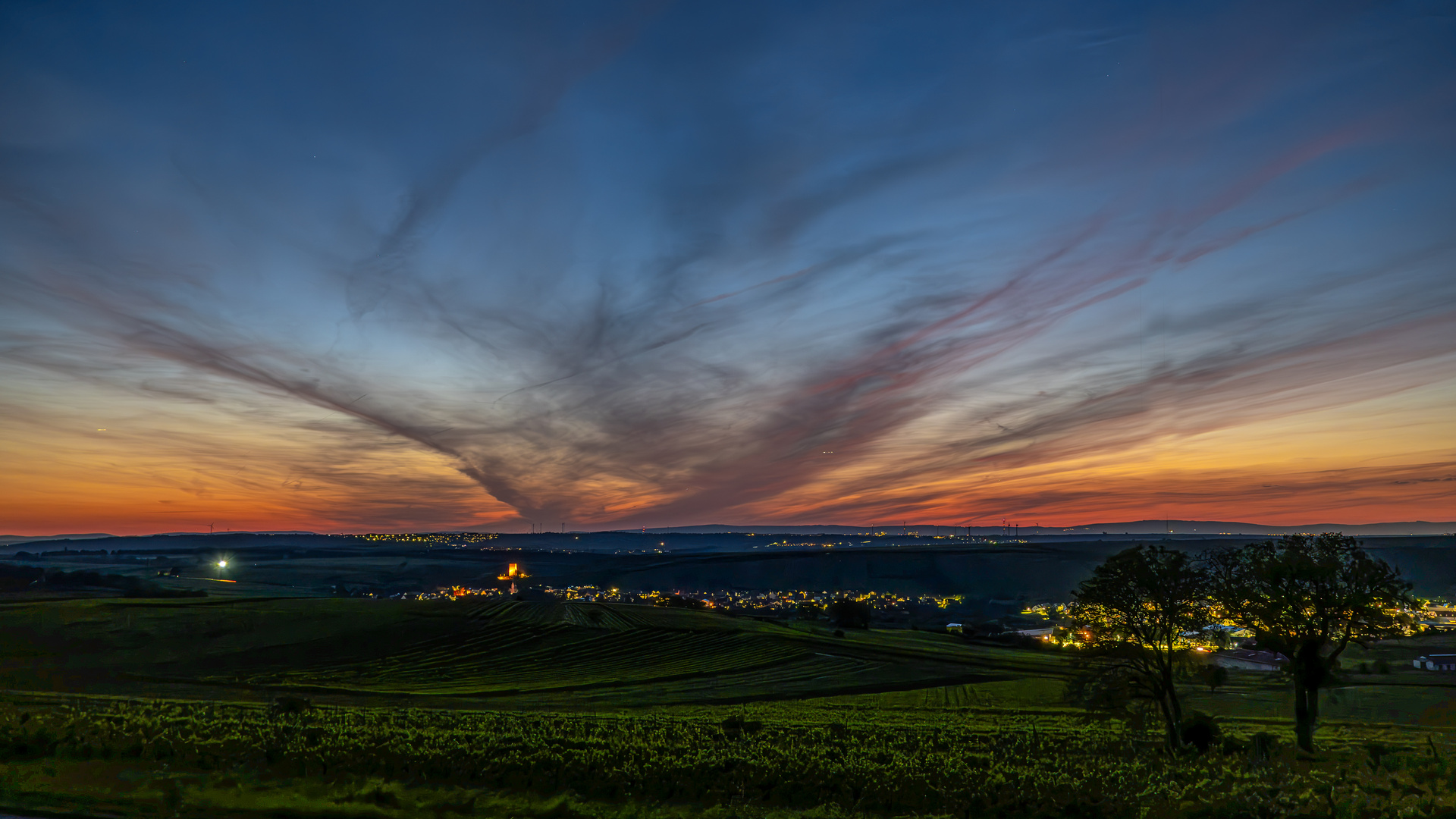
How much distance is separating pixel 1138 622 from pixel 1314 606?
8078 millimetres

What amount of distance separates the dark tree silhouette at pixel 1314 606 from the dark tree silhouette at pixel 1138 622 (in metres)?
2.68

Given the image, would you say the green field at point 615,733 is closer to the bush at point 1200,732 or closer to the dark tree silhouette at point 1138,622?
the bush at point 1200,732

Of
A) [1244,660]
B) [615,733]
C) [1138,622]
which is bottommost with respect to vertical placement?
[1244,660]

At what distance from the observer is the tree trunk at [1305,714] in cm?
3319

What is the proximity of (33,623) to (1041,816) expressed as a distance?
476 ft

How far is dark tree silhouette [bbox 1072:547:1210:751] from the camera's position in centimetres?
3553

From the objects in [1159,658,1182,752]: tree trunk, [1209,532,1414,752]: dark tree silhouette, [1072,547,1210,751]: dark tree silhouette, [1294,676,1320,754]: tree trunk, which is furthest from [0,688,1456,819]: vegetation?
[1209,532,1414,752]: dark tree silhouette

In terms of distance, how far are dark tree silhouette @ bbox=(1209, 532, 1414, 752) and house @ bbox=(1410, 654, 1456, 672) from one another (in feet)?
283

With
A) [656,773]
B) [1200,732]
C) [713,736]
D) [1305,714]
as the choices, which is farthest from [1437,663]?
[656,773]

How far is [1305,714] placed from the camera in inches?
1328

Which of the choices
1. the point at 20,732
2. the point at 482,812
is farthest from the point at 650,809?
the point at 20,732

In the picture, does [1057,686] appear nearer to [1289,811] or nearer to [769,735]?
[769,735]

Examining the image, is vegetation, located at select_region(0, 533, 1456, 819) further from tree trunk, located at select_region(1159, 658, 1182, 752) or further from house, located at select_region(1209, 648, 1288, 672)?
house, located at select_region(1209, 648, 1288, 672)

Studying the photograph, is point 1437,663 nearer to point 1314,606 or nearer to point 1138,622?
point 1314,606
